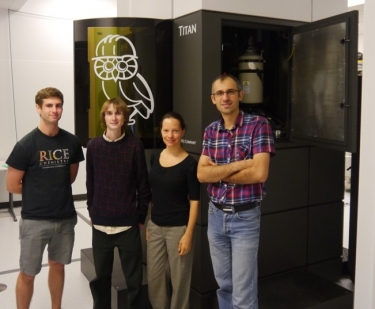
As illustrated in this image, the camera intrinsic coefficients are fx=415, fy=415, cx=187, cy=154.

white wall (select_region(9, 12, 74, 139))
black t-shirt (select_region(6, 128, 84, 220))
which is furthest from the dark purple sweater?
white wall (select_region(9, 12, 74, 139))

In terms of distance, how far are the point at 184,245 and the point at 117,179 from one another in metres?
0.54

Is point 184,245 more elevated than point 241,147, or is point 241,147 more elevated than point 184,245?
point 241,147

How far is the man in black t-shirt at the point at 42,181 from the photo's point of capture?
2473mm

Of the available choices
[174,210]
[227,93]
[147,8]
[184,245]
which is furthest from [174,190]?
[147,8]

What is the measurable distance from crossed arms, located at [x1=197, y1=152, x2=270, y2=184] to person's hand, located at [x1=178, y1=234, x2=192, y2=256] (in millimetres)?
391

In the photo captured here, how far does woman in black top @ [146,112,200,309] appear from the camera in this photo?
237 cm

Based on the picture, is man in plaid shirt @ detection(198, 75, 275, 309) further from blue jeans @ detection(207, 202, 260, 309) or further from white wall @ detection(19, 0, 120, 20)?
white wall @ detection(19, 0, 120, 20)

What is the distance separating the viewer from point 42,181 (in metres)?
2.51

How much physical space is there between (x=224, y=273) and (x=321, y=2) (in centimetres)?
219

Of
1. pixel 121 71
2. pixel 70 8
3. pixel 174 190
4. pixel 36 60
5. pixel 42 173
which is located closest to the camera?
pixel 174 190

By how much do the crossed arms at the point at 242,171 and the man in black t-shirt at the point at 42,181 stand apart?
95 cm

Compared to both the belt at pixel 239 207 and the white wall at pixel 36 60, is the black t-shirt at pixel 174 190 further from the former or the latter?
the white wall at pixel 36 60

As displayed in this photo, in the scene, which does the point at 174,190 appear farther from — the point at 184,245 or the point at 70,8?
the point at 70,8

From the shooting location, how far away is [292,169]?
3119mm
